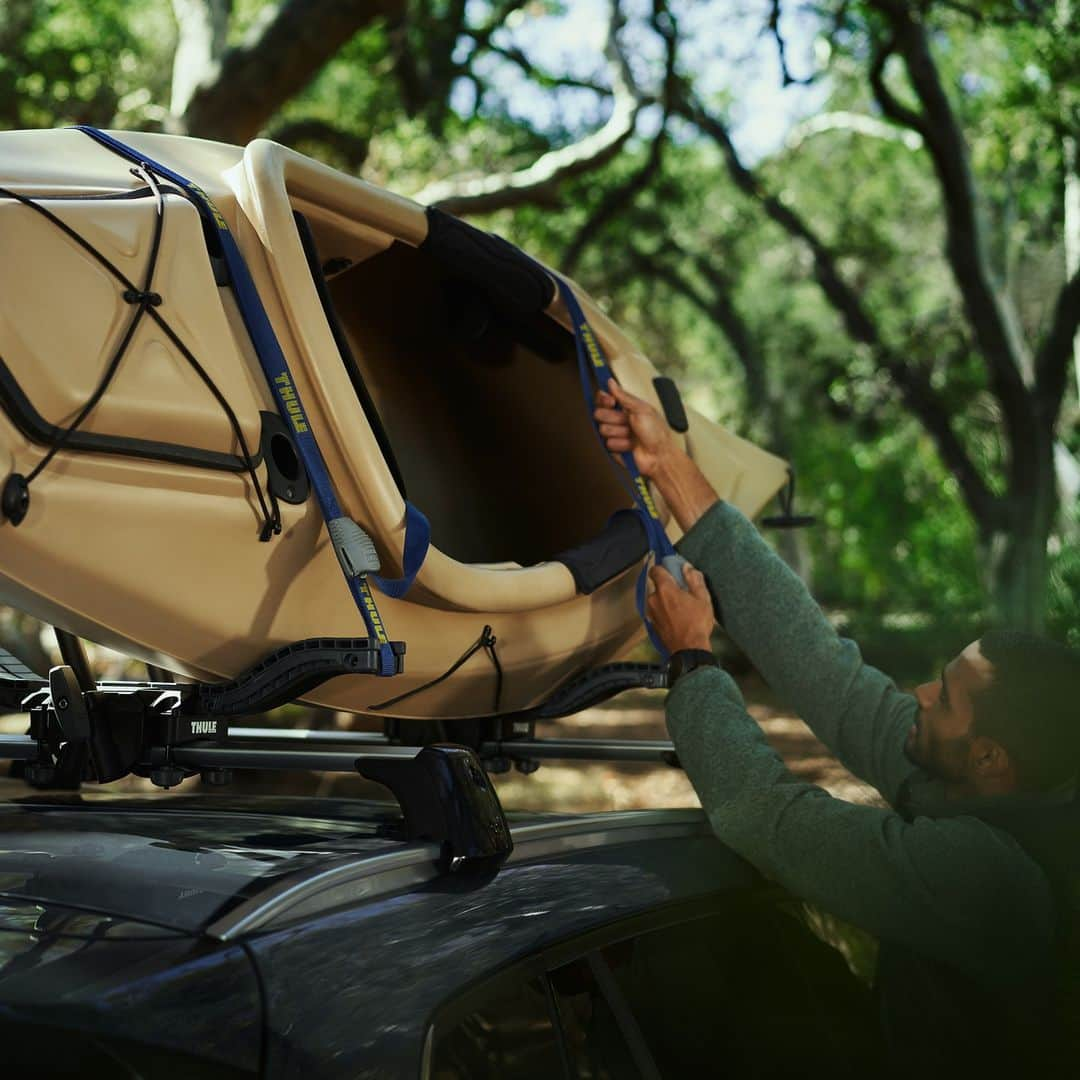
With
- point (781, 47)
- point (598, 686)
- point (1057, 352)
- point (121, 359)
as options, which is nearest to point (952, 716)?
point (598, 686)

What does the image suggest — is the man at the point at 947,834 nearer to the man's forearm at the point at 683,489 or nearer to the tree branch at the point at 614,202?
the man's forearm at the point at 683,489

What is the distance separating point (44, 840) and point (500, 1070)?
2.23ft

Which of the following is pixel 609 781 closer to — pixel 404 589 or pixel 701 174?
pixel 404 589

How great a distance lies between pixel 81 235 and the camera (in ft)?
7.16

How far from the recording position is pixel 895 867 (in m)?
2.05

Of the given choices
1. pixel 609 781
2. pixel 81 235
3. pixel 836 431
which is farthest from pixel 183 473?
pixel 836 431

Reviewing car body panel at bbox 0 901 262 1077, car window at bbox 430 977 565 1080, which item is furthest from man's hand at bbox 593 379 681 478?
car body panel at bbox 0 901 262 1077

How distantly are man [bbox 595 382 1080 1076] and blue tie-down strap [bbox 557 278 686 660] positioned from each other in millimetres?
181

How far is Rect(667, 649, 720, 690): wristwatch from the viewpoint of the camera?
2.49 m

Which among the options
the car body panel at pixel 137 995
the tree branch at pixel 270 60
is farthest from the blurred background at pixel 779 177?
the car body panel at pixel 137 995

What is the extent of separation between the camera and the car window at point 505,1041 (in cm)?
144

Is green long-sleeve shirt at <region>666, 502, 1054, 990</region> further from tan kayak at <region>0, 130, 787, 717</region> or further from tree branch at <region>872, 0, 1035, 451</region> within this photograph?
tree branch at <region>872, 0, 1035, 451</region>

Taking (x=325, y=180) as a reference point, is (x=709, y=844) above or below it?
below

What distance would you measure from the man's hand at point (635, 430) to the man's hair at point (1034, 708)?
96cm
